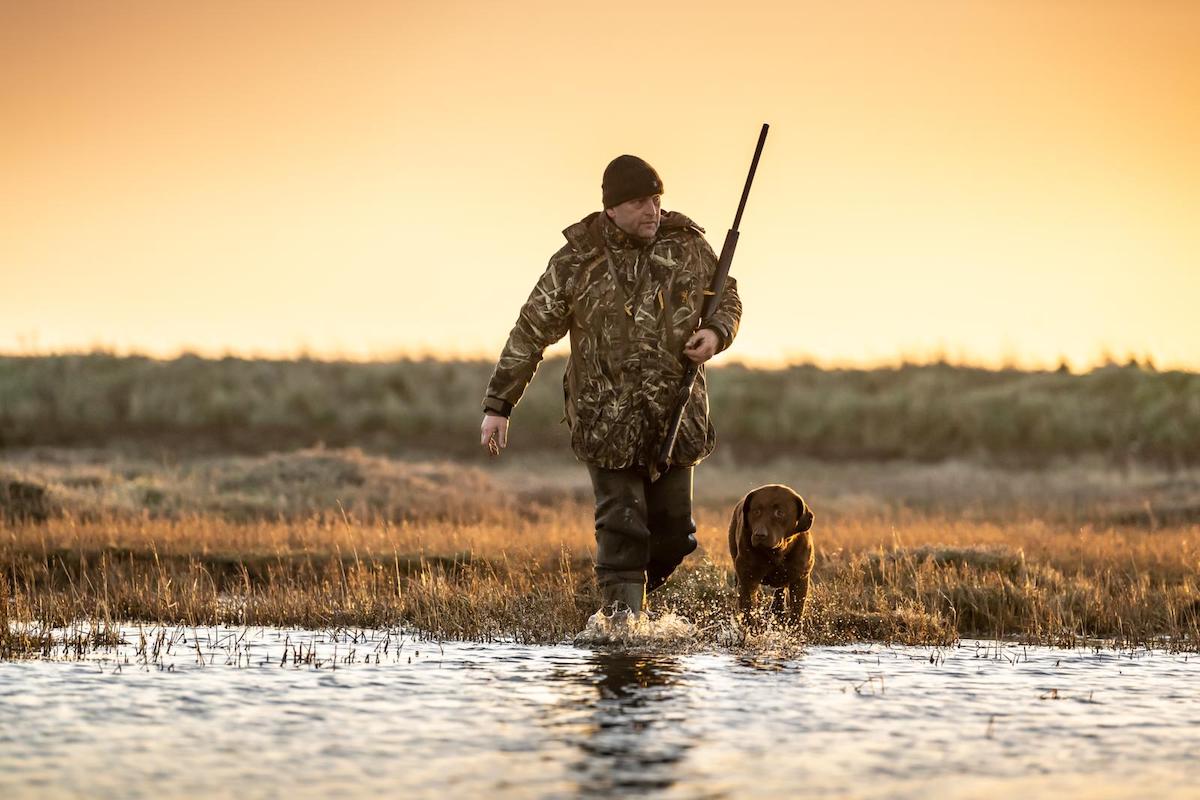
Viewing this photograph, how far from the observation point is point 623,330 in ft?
26.5

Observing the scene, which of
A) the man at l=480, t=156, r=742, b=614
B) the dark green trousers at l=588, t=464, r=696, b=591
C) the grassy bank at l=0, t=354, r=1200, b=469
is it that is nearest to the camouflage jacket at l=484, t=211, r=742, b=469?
the man at l=480, t=156, r=742, b=614

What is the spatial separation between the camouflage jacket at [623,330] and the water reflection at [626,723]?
1.16 m

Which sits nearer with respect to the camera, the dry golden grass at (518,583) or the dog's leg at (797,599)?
the dog's leg at (797,599)

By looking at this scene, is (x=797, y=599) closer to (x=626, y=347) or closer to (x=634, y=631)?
(x=634, y=631)

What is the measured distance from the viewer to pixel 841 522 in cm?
1823

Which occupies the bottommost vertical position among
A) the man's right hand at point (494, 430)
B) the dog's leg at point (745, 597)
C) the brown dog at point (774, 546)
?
the dog's leg at point (745, 597)

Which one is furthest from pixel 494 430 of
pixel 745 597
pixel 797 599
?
pixel 797 599

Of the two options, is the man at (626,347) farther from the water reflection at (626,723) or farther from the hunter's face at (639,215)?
the water reflection at (626,723)

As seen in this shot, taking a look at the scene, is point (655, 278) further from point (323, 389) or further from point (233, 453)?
point (323, 389)

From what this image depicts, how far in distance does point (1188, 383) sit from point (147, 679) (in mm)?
32173

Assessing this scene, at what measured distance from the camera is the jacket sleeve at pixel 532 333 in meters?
8.22

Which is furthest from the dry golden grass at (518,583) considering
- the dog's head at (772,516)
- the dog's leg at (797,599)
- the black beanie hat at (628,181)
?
the black beanie hat at (628,181)

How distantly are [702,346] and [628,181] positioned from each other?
92cm

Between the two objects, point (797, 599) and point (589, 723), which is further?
point (797, 599)
